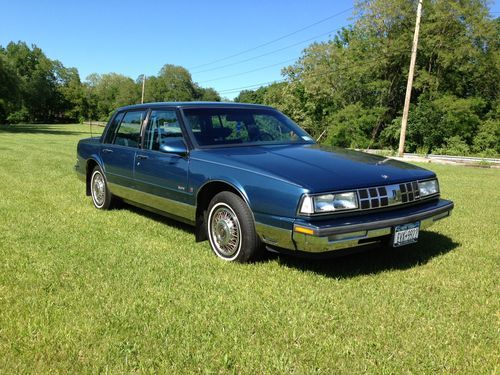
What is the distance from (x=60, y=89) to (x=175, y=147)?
89.7m

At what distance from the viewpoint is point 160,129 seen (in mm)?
5293

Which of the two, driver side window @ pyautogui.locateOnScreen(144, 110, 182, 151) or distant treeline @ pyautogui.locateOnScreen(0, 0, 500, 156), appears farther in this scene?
distant treeline @ pyautogui.locateOnScreen(0, 0, 500, 156)

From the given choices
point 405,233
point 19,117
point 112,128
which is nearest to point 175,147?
point 112,128

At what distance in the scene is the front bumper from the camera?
11.7ft

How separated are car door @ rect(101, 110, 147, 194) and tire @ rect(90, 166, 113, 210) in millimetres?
214

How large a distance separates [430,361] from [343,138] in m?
34.1

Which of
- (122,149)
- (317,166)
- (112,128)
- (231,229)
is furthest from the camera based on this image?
(112,128)

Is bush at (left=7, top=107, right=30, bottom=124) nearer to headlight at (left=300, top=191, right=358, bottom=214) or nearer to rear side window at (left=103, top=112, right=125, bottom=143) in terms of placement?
rear side window at (left=103, top=112, right=125, bottom=143)

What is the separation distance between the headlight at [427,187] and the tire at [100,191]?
13.7 feet

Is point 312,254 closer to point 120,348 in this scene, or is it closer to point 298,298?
point 298,298

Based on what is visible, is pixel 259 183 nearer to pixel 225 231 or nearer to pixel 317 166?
pixel 317 166

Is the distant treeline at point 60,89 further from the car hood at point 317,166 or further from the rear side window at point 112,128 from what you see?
the car hood at point 317,166

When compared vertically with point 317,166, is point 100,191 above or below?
below

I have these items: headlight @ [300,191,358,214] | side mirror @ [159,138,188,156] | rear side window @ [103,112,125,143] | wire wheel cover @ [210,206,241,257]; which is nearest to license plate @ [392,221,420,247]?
headlight @ [300,191,358,214]
